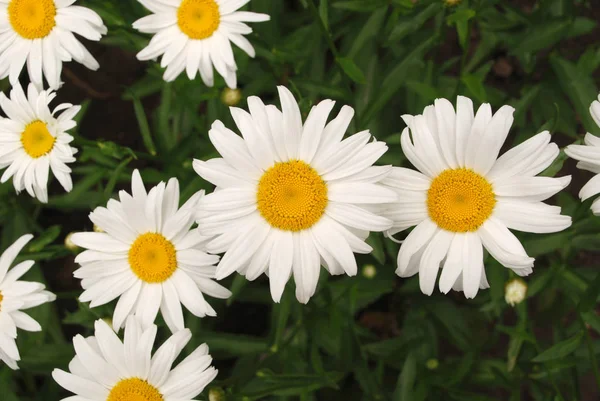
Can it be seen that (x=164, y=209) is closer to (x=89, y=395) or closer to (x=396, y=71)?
(x=89, y=395)

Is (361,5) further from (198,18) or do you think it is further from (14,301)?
(14,301)

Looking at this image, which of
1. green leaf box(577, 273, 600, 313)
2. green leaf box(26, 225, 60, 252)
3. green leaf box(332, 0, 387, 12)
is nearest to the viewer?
green leaf box(577, 273, 600, 313)

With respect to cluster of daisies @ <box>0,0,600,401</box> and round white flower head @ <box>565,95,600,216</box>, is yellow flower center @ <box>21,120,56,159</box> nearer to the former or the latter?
cluster of daisies @ <box>0,0,600,401</box>

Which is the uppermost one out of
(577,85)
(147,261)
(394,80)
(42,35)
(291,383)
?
(42,35)

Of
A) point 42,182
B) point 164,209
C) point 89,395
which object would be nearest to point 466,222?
point 164,209

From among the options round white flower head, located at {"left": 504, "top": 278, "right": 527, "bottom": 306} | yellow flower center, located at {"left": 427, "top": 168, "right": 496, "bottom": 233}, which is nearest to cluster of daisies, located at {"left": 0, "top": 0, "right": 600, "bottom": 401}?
yellow flower center, located at {"left": 427, "top": 168, "right": 496, "bottom": 233}

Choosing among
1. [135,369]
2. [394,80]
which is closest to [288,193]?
[135,369]

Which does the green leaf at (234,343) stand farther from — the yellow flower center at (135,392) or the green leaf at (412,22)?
the green leaf at (412,22)
